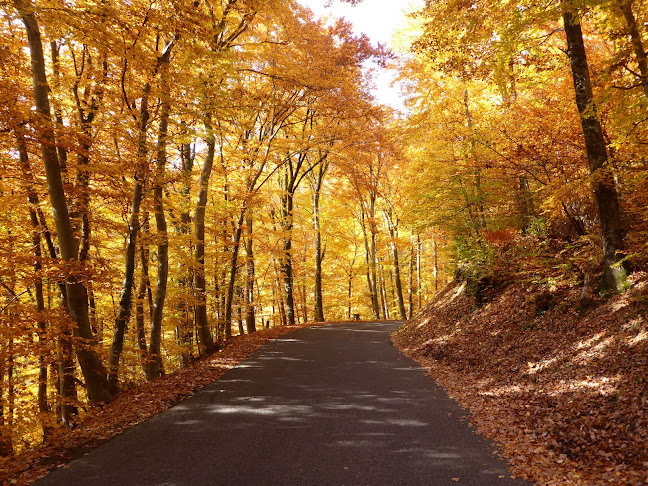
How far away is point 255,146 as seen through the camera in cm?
1439

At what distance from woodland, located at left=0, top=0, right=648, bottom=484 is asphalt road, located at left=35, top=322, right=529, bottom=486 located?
2.27 m

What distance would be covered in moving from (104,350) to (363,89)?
13.9 meters

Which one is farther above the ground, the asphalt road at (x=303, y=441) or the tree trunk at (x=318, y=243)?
A: the tree trunk at (x=318, y=243)

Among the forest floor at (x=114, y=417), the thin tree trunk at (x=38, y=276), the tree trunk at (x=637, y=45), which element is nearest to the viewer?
the forest floor at (x=114, y=417)

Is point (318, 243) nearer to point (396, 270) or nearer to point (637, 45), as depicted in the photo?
point (396, 270)

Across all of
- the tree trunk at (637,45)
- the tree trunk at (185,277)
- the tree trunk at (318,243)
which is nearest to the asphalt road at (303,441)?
the tree trunk at (185,277)

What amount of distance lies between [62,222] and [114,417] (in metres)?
4.02

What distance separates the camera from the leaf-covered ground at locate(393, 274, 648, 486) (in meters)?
4.16

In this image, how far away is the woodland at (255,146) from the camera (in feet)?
22.5

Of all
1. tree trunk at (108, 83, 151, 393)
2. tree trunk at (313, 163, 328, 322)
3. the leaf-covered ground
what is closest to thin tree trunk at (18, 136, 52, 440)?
tree trunk at (108, 83, 151, 393)

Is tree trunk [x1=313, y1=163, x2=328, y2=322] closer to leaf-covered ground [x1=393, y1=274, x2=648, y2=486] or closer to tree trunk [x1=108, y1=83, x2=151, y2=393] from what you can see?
leaf-covered ground [x1=393, y1=274, x2=648, y2=486]

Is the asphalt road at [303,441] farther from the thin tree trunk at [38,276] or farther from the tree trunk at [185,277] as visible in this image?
the tree trunk at [185,277]

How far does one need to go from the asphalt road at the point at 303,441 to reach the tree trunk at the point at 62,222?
8.44 feet

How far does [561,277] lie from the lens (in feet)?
27.9
